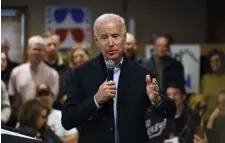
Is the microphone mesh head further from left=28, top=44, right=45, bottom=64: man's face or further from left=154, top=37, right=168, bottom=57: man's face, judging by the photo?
left=154, top=37, right=168, bottom=57: man's face

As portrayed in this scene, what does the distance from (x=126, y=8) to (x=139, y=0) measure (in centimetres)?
21

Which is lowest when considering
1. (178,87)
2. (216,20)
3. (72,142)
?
(72,142)

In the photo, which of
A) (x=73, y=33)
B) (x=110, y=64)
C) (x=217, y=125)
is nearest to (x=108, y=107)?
(x=110, y=64)

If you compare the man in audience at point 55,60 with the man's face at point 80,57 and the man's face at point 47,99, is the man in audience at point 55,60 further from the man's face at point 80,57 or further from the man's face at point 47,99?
the man's face at point 47,99

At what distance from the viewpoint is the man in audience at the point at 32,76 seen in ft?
15.8

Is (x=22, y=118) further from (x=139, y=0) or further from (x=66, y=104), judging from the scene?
(x=139, y=0)

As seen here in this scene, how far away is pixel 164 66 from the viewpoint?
5.11 metres

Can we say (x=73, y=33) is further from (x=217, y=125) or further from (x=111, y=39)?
(x=111, y=39)

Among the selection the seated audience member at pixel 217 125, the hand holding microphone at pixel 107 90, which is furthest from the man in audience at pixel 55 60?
the hand holding microphone at pixel 107 90

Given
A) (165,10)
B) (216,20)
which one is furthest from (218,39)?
(165,10)

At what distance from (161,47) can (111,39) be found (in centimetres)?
294

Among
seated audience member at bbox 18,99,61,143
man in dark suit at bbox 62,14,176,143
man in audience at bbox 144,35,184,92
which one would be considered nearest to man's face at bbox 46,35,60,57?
man in audience at bbox 144,35,184,92

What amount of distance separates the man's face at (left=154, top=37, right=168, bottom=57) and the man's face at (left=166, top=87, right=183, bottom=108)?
22.8 inches

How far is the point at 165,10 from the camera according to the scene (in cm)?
707
